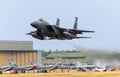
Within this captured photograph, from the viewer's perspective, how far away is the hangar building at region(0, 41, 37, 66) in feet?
527

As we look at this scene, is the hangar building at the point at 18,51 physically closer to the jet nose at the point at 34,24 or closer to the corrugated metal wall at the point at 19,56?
the corrugated metal wall at the point at 19,56

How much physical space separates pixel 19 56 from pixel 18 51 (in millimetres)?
2268

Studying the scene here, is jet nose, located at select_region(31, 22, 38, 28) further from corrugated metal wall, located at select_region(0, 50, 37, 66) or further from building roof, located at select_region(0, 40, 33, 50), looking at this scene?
building roof, located at select_region(0, 40, 33, 50)

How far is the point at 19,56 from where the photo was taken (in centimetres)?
16475

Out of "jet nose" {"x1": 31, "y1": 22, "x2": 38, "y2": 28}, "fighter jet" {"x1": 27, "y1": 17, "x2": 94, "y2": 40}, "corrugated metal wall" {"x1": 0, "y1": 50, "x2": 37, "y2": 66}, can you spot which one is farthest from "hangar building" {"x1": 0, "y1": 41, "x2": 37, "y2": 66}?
"jet nose" {"x1": 31, "y1": 22, "x2": 38, "y2": 28}

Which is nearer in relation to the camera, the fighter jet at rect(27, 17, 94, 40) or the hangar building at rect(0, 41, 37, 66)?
the fighter jet at rect(27, 17, 94, 40)

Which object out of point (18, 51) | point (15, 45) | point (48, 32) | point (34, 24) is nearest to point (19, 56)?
point (18, 51)

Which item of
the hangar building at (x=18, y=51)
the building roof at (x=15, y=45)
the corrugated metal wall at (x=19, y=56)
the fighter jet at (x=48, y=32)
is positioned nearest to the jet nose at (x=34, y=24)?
the fighter jet at (x=48, y=32)

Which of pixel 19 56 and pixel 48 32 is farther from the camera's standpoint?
pixel 19 56

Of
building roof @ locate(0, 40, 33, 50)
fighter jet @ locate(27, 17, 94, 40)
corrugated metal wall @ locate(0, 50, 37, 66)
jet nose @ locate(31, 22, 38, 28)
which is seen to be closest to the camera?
jet nose @ locate(31, 22, 38, 28)

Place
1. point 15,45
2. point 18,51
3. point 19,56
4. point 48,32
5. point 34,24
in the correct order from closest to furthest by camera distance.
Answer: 1. point 34,24
2. point 48,32
3. point 19,56
4. point 18,51
5. point 15,45

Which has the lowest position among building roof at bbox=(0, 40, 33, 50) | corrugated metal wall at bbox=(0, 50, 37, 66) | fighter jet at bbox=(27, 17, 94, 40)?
corrugated metal wall at bbox=(0, 50, 37, 66)

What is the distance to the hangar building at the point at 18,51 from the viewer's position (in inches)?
6329

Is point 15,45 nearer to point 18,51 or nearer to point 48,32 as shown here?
point 18,51
